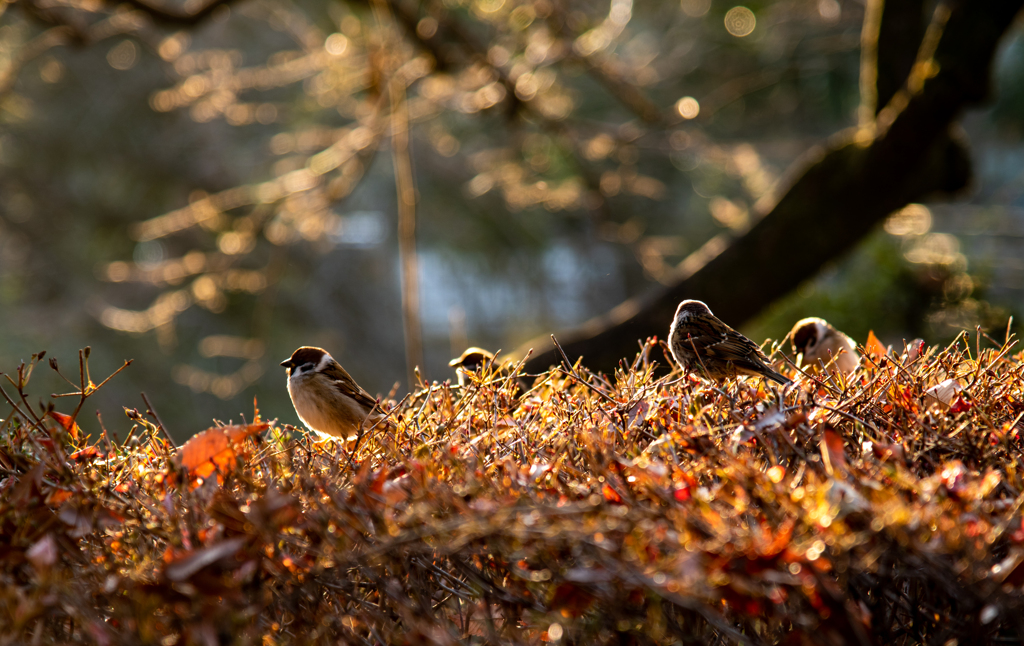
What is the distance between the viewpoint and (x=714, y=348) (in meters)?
2.99

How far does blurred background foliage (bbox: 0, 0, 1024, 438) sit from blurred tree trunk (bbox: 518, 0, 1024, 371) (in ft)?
0.58

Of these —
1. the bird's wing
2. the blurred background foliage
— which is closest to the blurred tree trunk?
the blurred background foliage

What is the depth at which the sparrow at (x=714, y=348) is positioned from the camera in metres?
2.81

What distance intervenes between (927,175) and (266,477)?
5043mm

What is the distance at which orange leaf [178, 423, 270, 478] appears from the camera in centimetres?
177

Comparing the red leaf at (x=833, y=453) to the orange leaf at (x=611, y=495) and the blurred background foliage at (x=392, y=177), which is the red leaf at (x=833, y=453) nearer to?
the orange leaf at (x=611, y=495)

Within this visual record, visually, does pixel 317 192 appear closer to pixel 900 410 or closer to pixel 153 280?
pixel 153 280

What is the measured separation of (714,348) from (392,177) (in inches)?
654

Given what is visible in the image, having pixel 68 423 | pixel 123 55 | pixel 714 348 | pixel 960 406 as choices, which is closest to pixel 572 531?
pixel 960 406

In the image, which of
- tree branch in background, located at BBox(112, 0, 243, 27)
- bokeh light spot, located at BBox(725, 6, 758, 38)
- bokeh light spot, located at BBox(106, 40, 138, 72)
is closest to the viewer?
tree branch in background, located at BBox(112, 0, 243, 27)

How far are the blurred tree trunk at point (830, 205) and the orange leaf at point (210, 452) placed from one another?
3498 mm

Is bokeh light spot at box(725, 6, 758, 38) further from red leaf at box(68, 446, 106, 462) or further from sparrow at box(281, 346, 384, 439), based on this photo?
red leaf at box(68, 446, 106, 462)

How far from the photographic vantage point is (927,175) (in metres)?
5.33

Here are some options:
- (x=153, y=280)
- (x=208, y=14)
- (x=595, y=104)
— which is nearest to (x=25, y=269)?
(x=153, y=280)
